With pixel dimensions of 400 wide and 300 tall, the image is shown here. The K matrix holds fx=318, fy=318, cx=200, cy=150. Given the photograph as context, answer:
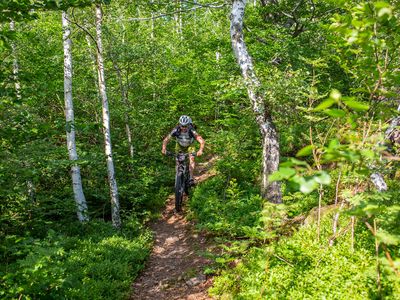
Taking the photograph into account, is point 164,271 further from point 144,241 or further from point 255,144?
point 255,144

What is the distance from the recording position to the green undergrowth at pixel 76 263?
4547mm

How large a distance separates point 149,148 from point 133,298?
325 inches

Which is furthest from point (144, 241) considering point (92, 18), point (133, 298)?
point (92, 18)

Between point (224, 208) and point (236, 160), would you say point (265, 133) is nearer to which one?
point (224, 208)

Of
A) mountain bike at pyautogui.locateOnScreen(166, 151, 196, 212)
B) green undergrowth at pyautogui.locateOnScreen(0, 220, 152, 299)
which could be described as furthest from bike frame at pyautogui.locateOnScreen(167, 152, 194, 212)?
green undergrowth at pyautogui.locateOnScreen(0, 220, 152, 299)

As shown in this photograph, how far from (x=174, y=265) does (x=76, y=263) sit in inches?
89.2

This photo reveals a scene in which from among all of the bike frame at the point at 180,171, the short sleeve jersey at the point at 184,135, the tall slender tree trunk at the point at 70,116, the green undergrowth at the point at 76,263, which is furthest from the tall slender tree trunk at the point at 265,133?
the tall slender tree trunk at the point at 70,116

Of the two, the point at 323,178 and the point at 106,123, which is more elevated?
the point at 106,123

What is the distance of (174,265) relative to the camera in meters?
7.82

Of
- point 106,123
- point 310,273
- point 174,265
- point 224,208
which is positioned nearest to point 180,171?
point 224,208

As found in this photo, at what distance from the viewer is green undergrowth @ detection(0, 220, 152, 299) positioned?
455cm

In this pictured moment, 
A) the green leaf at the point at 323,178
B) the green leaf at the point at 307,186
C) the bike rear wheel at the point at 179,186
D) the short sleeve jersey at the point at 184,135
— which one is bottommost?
the bike rear wheel at the point at 179,186

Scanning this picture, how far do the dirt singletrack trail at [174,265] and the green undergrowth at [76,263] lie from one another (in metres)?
0.34

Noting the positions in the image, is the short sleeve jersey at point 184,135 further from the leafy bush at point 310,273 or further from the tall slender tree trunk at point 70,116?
the leafy bush at point 310,273
